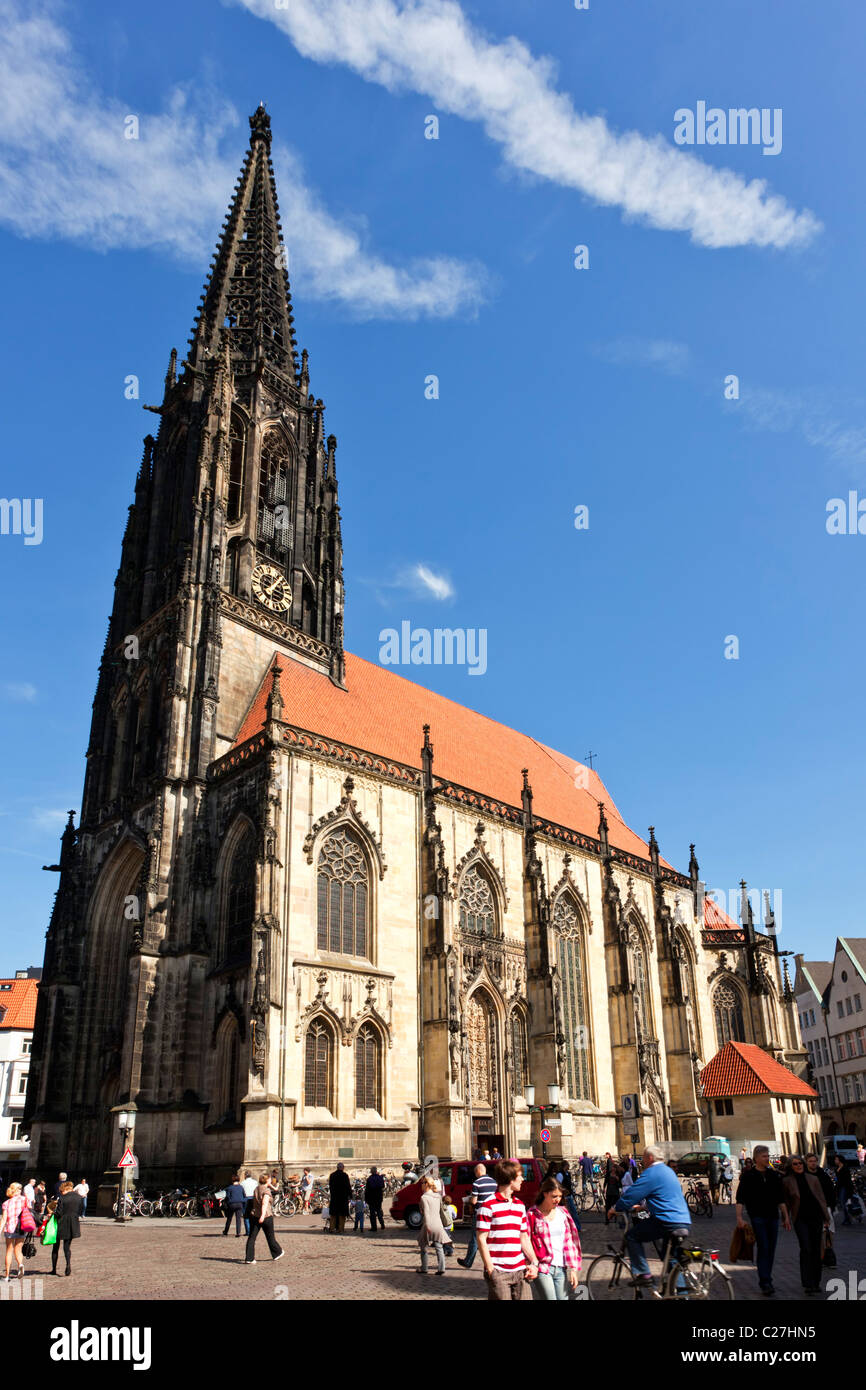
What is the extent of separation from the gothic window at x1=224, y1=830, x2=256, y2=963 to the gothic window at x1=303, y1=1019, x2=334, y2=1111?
287 centimetres

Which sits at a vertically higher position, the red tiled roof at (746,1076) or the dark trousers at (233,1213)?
the red tiled roof at (746,1076)

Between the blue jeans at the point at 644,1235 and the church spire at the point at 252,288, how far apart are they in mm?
37131

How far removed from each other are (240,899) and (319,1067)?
519 centimetres

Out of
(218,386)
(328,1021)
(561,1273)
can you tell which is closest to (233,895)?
(328,1021)

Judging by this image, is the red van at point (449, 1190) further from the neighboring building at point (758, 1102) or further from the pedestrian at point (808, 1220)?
the neighboring building at point (758, 1102)

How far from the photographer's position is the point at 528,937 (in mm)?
34344

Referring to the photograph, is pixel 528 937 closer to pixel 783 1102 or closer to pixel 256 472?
pixel 783 1102

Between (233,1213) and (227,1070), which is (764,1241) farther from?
(227,1070)

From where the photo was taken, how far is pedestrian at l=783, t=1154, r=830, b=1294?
1037cm

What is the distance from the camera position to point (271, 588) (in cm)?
3619

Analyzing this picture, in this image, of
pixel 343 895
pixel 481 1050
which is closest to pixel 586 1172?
pixel 481 1050

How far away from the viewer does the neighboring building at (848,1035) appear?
61.9 m

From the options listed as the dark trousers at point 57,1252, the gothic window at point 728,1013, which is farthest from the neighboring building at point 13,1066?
the dark trousers at point 57,1252
